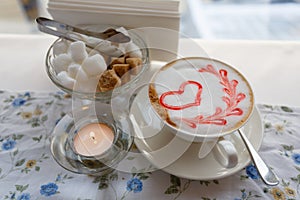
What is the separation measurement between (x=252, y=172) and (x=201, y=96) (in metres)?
0.16

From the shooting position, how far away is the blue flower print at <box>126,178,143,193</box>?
0.54 m

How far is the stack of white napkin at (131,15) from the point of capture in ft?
2.21

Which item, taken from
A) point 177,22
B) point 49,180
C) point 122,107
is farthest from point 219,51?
point 49,180

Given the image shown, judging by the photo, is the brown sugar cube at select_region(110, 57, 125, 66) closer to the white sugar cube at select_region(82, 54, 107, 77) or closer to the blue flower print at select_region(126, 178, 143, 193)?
the white sugar cube at select_region(82, 54, 107, 77)

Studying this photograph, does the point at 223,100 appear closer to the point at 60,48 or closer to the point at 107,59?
the point at 107,59

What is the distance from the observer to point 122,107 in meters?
0.67

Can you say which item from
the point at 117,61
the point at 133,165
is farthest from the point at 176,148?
the point at 117,61

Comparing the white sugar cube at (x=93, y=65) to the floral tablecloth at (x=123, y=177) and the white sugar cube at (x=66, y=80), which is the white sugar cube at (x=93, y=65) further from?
the floral tablecloth at (x=123, y=177)

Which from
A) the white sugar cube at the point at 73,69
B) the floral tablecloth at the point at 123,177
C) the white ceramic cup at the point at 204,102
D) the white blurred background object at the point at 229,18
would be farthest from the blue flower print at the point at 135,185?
the white blurred background object at the point at 229,18

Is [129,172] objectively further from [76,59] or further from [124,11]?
[124,11]

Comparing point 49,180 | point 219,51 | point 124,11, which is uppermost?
point 124,11

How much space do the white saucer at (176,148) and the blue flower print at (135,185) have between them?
44 mm

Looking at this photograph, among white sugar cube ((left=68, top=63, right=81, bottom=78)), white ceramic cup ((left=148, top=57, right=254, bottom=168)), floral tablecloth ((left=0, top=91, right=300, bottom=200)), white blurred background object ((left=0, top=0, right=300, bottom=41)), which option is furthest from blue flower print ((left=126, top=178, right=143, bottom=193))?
white blurred background object ((left=0, top=0, right=300, bottom=41))

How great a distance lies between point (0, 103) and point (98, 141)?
0.81 feet
